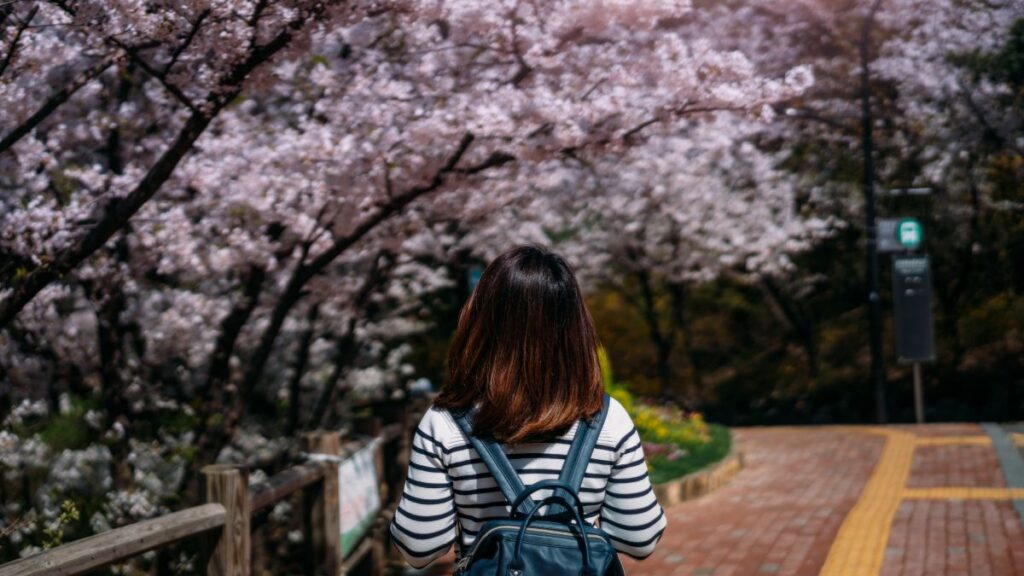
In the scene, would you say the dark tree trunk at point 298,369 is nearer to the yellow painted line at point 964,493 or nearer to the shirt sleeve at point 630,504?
the yellow painted line at point 964,493

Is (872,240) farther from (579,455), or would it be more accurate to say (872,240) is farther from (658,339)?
(579,455)

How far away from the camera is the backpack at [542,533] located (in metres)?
2.16

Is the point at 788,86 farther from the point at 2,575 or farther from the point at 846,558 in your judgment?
the point at 2,575

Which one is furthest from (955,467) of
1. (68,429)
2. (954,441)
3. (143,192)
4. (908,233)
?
(143,192)

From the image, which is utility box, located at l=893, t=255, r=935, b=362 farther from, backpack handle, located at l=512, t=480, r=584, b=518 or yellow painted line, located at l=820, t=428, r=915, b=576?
backpack handle, located at l=512, t=480, r=584, b=518

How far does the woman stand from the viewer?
2340mm

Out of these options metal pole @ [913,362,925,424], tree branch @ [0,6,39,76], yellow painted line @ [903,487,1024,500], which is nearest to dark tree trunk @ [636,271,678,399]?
metal pole @ [913,362,925,424]

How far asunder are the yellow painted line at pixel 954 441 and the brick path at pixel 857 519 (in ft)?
0.08

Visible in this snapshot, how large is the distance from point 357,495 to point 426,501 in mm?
4529

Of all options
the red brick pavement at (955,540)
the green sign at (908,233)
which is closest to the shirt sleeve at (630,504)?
the red brick pavement at (955,540)

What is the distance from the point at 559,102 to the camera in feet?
21.6

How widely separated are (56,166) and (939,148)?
14751 mm

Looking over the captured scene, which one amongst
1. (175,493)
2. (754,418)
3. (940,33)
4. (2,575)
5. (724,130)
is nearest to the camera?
(2,575)

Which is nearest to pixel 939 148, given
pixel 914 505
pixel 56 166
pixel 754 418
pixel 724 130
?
pixel 724 130
